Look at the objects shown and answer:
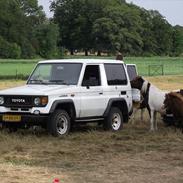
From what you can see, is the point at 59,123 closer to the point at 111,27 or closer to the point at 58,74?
the point at 58,74

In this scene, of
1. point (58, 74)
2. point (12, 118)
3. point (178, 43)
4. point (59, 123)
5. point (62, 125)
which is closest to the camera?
point (12, 118)

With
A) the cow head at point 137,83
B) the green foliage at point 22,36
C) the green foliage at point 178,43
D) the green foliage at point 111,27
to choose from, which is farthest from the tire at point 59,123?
the green foliage at point 178,43

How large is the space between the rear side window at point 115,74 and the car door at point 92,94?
0.37 metres

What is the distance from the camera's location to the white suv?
14.1 m

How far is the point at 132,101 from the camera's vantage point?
17.0 metres

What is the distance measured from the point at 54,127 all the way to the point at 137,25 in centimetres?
12558

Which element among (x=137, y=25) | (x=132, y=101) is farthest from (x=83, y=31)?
(x=132, y=101)

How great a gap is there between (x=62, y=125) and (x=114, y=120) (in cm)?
211

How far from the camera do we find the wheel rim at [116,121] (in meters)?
16.1

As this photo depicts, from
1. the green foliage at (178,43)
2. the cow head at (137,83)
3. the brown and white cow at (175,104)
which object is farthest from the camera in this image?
the green foliage at (178,43)

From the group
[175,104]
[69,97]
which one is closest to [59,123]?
[69,97]

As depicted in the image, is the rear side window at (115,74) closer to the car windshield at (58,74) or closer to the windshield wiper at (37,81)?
the car windshield at (58,74)

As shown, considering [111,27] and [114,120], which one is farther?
[111,27]

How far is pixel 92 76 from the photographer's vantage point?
1558 cm
